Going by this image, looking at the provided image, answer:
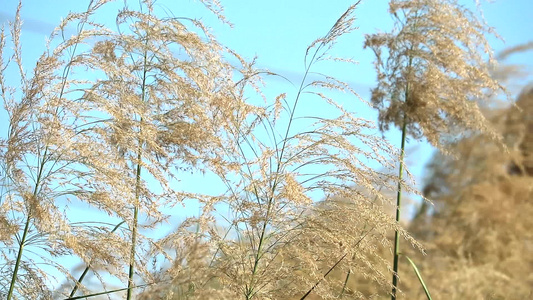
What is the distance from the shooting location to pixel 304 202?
2244 millimetres

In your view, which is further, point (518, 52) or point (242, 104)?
point (518, 52)

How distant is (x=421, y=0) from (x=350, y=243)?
1.58m

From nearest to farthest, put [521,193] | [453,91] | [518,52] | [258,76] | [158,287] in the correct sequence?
[158,287], [258,76], [453,91], [521,193], [518,52]

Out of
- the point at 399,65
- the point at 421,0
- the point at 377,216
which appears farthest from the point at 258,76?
the point at 421,0

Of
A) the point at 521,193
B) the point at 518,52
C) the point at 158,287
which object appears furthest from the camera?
the point at 518,52

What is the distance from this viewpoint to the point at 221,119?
238 centimetres

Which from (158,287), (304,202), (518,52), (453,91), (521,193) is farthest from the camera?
(518,52)

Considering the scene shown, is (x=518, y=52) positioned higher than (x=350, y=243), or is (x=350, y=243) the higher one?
(x=518, y=52)

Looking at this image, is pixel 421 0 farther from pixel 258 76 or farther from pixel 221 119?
pixel 221 119

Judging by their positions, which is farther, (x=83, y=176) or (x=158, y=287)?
(x=83, y=176)

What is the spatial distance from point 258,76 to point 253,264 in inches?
25.6

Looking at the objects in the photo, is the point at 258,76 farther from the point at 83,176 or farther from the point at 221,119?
the point at 83,176

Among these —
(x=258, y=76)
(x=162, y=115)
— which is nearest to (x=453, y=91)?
(x=258, y=76)

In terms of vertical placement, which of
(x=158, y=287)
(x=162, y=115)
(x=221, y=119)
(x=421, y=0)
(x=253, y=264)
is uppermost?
(x=421, y=0)
